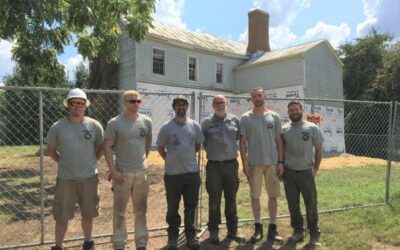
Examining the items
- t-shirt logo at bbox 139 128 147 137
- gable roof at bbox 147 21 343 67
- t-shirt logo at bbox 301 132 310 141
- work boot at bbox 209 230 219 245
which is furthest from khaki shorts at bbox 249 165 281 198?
gable roof at bbox 147 21 343 67

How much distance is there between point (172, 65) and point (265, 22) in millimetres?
7623

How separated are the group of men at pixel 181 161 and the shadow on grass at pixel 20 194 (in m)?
2.93

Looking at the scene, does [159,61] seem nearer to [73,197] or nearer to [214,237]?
[214,237]

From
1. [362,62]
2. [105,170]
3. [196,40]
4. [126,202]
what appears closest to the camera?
[126,202]

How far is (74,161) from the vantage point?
521cm

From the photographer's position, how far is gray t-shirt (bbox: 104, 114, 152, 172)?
532 cm

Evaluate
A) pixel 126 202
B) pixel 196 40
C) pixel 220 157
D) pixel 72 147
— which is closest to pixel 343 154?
pixel 196 40

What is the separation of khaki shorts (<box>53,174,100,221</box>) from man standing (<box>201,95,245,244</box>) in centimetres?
148

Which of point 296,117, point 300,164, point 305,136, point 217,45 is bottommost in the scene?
point 300,164

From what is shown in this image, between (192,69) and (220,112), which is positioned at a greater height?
(192,69)

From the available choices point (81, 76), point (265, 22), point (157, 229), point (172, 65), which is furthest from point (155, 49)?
point (157, 229)

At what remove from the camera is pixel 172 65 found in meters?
23.4

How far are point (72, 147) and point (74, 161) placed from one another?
16 cm

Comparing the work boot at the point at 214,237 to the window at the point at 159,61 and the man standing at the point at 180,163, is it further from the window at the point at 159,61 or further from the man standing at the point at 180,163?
the window at the point at 159,61
